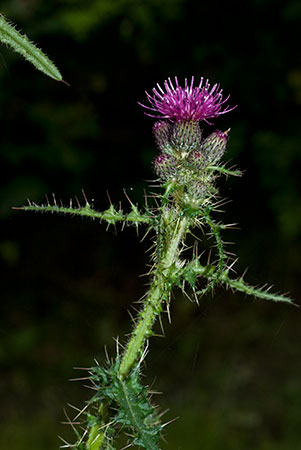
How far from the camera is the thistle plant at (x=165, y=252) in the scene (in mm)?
1208

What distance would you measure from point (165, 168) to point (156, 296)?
0.24 m

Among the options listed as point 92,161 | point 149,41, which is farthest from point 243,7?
point 92,161

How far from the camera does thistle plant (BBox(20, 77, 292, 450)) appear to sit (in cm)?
121

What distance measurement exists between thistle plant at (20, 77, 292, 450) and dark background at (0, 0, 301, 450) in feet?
11.8

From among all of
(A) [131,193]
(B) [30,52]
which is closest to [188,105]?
(B) [30,52]

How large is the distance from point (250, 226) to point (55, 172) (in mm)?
1851

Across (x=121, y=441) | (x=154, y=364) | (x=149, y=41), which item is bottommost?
(x=154, y=364)

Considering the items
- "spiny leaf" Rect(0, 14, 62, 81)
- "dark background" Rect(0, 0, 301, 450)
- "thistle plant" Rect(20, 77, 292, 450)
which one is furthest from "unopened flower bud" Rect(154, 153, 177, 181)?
"dark background" Rect(0, 0, 301, 450)

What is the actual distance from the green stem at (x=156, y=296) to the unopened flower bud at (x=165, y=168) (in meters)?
0.08

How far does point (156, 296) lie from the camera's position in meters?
1.29

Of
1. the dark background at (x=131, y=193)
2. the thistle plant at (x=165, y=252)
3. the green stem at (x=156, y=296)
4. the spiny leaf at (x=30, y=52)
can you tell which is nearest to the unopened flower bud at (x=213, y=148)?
the thistle plant at (x=165, y=252)

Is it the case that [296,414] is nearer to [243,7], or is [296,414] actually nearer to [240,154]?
[240,154]

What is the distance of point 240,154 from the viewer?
19.7 feet

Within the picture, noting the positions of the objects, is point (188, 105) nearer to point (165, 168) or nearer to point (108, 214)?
point (165, 168)
